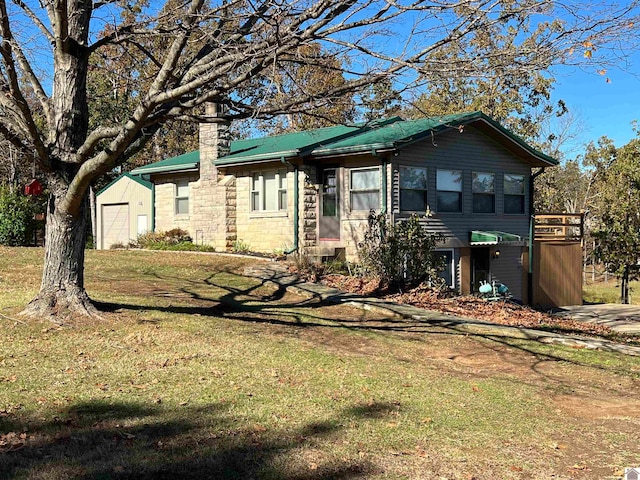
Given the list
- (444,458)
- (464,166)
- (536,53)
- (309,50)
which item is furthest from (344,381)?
(464,166)

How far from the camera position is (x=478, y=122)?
1956 cm

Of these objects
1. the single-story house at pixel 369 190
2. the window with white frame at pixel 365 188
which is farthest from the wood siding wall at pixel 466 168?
the window with white frame at pixel 365 188

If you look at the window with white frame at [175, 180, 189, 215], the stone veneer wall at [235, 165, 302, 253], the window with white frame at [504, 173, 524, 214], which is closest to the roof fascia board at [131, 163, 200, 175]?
the window with white frame at [175, 180, 189, 215]

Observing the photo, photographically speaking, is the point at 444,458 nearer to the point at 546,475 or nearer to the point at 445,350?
the point at 546,475

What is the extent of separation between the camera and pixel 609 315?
774 inches

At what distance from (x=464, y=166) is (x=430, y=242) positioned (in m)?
5.18

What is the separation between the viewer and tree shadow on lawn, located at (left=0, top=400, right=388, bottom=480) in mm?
4438

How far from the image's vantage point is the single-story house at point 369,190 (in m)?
18.2

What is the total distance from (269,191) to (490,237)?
6963 mm

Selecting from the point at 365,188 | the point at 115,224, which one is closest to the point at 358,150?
the point at 365,188

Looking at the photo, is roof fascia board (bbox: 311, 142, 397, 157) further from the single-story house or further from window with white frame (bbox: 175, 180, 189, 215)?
window with white frame (bbox: 175, 180, 189, 215)

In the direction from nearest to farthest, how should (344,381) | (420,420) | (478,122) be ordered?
(420,420)
(344,381)
(478,122)

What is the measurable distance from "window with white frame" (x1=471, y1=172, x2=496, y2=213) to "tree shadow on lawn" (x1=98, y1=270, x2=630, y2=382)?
8.88m

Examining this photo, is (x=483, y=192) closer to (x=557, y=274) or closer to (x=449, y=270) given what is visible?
(x=449, y=270)
